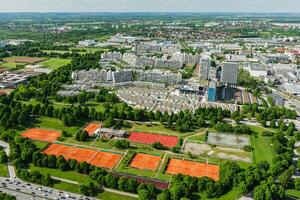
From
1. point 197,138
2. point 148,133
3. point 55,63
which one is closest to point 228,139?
point 197,138

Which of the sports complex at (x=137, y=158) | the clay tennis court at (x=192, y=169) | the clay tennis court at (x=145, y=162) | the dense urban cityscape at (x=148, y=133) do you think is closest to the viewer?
the dense urban cityscape at (x=148, y=133)

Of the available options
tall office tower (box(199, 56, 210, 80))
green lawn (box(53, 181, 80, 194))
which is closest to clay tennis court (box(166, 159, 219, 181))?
green lawn (box(53, 181, 80, 194))

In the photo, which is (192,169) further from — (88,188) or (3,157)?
(3,157)

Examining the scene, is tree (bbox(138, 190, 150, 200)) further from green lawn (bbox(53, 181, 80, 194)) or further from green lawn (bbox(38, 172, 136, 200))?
green lawn (bbox(53, 181, 80, 194))

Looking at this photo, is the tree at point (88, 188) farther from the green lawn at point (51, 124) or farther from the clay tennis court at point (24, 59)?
the clay tennis court at point (24, 59)

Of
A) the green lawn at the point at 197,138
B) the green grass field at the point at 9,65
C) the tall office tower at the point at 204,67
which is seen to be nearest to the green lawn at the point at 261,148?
the green lawn at the point at 197,138

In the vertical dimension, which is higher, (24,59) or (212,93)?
(24,59)
